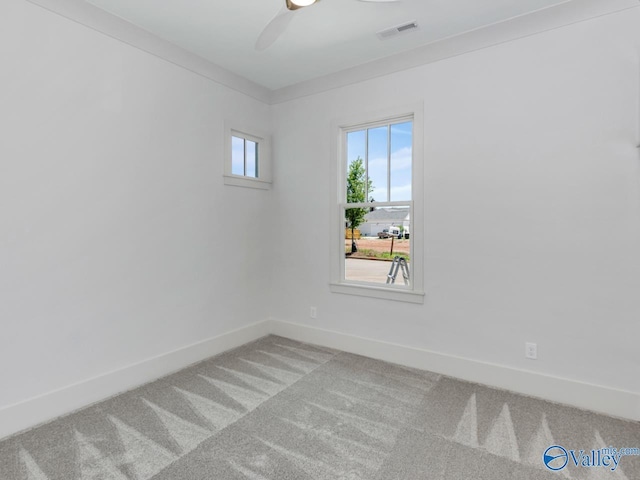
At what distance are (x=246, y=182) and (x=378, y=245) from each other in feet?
4.93

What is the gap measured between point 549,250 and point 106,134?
330 centimetres

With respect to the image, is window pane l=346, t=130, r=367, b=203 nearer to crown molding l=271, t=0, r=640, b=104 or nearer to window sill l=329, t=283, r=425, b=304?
crown molding l=271, t=0, r=640, b=104

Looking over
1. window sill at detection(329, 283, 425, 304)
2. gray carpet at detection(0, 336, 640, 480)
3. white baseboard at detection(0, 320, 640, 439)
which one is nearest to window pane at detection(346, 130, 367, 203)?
window sill at detection(329, 283, 425, 304)

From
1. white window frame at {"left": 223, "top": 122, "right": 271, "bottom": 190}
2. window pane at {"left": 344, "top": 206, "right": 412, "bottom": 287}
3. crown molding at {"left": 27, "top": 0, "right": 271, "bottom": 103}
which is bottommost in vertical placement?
window pane at {"left": 344, "top": 206, "right": 412, "bottom": 287}

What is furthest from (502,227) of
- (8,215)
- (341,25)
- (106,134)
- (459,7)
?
(8,215)

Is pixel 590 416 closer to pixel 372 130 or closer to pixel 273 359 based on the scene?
pixel 273 359

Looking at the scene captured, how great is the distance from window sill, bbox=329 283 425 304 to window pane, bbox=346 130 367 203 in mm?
863

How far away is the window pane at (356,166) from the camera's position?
355 centimetres

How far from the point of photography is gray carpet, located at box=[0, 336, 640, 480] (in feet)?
6.05

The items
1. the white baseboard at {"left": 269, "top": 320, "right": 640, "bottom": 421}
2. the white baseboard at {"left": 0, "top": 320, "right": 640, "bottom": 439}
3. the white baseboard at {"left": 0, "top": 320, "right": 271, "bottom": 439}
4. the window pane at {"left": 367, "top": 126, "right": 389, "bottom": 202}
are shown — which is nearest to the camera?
the white baseboard at {"left": 0, "top": 320, "right": 271, "bottom": 439}

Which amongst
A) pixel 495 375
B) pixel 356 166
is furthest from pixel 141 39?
pixel 495 375

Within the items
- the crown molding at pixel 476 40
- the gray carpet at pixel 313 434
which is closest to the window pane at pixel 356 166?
the crown molding at pixel 476 40

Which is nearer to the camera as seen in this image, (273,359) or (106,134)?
(106,134)

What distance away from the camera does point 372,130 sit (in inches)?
136
